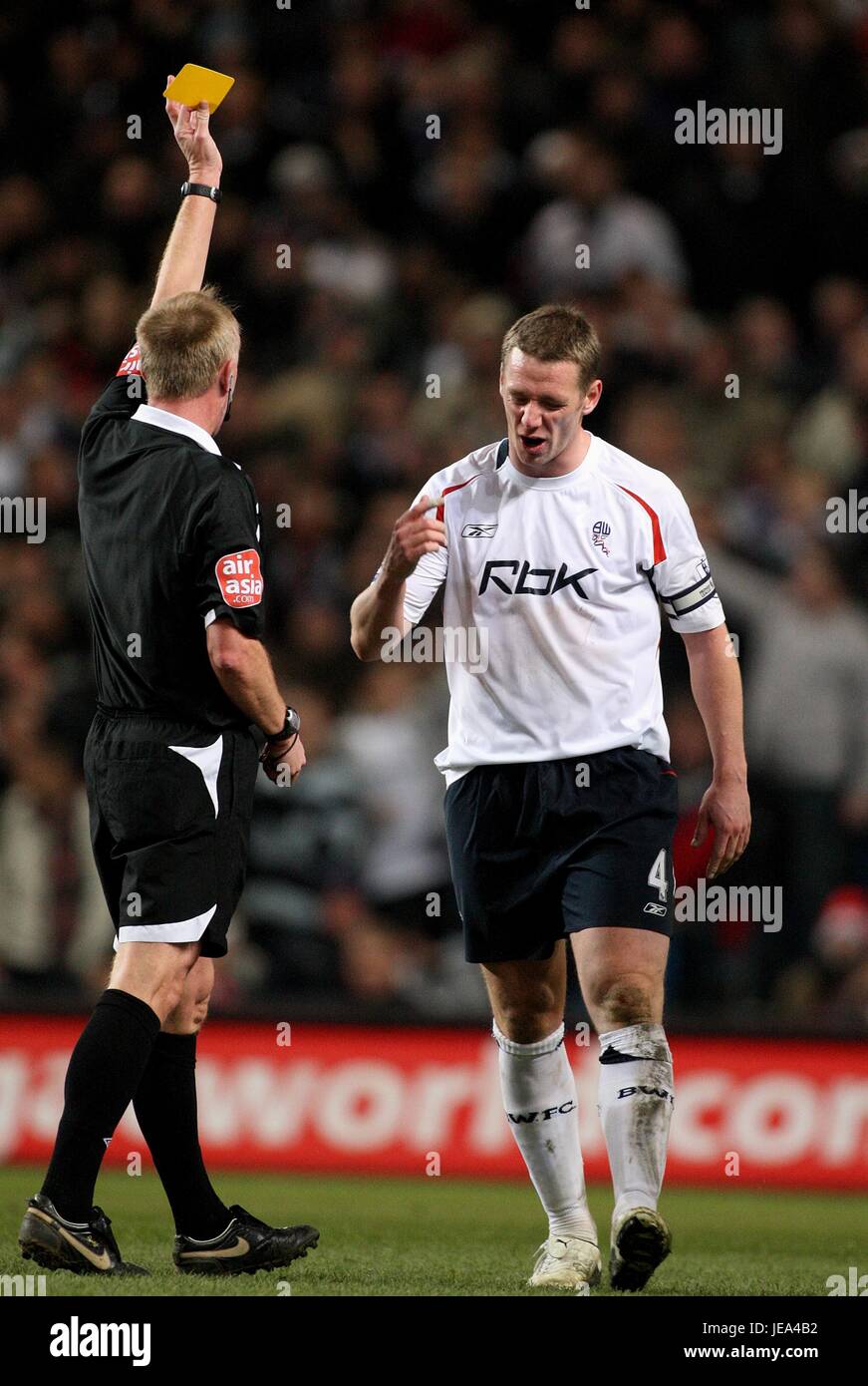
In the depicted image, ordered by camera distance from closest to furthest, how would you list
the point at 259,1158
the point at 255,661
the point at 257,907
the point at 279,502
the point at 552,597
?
1. the point at 255,661
2. the point at 552,597
3. the point at 259,1158
4. the point at 257,907
5. the point at 279,502

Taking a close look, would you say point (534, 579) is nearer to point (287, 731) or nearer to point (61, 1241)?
point (287, 731)

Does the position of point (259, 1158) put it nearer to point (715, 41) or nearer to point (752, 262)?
Result: point (752, 262)

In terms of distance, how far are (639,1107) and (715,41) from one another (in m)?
8.75

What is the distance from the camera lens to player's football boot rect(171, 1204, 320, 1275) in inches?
196

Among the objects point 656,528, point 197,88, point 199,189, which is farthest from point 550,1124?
point 197,88

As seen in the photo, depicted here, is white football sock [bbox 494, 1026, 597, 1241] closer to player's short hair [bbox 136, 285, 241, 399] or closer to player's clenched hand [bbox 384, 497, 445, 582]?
player's clenched hand [bbox 384, 497, 445, 582]

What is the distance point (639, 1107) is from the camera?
4789 millimetres

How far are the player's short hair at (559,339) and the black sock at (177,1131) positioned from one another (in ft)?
6.27

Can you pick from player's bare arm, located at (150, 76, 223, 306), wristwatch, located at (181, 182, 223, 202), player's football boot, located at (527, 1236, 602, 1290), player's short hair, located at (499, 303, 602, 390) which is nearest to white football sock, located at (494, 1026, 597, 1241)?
player's football boot, located at (527, 1236, 602, 1290)

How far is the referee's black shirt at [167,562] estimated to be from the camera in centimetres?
471

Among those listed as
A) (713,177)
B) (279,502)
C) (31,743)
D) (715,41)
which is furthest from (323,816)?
(715,41)

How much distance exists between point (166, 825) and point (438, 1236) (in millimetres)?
1964

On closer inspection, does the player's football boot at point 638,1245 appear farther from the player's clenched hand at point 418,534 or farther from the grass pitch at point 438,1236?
the player's clenched hand at point 418,534

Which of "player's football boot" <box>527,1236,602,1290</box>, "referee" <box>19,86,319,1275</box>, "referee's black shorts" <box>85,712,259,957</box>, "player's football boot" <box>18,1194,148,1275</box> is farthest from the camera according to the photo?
"player's football boot" <box>527,1236,602,1290</box>
